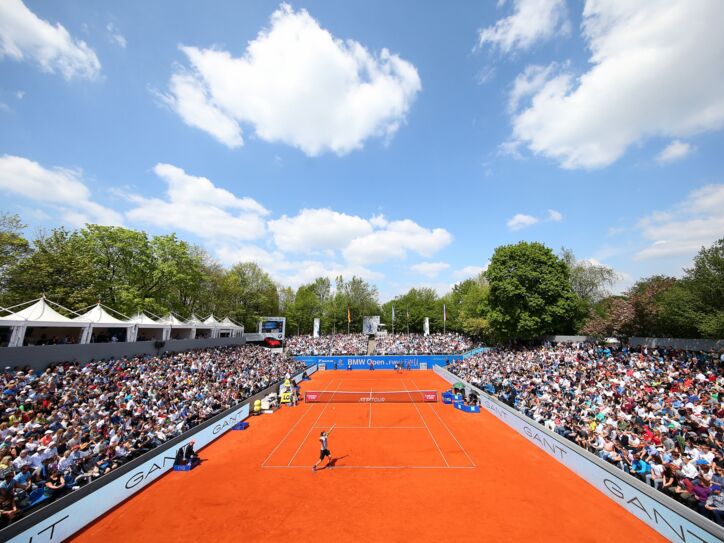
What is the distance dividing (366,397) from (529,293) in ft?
75.4

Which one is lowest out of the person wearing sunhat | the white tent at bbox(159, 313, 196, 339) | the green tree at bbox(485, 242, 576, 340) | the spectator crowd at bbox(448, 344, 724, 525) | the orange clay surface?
the orange clay surface

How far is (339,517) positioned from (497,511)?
18.7 ft

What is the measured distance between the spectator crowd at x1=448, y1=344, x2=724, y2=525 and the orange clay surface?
1877 millimetres

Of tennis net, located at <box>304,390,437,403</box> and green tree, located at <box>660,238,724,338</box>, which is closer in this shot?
green tree, located at <box>660,238,724,338</box>

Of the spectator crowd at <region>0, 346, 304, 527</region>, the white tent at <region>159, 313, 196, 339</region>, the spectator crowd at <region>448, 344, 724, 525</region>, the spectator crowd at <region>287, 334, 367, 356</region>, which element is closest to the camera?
the spectator crowd at <region>0, 346, 304, 527</region>

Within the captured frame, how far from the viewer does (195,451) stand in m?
18.0

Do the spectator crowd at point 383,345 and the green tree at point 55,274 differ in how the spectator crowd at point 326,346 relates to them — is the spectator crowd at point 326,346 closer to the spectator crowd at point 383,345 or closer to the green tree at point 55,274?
the spectator crowd at point 383,345

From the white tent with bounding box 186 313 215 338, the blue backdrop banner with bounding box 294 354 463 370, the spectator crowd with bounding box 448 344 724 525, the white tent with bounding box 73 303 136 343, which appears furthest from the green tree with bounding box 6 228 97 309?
the spectator crowd with bounding box 448 344 724 525

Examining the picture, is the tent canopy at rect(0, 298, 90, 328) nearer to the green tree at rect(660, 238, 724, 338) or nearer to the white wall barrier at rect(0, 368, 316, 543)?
the white wall barrier at rect(0, 368, 316, 543)

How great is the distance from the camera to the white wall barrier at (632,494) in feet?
31.1

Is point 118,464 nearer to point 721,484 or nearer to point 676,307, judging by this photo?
point 721,484

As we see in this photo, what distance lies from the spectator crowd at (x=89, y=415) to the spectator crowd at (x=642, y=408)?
2014 cm

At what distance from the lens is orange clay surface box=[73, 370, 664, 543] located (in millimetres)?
10859

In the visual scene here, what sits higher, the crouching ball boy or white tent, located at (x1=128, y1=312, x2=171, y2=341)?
white tent, located at (x1=128, y1=312, x2=171, y2=341)
